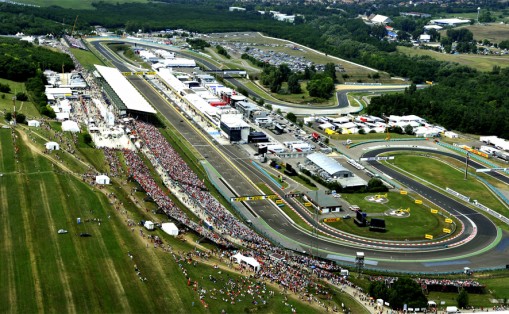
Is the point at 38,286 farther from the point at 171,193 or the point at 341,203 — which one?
the point at 341,203

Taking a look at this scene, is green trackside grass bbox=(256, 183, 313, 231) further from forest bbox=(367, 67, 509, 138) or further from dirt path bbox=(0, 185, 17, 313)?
forest bbox=(367, 67, 509, 138)

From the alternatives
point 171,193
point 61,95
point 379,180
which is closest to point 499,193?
point 379,180

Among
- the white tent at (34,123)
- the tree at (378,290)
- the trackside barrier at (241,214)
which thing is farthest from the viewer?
the white tent at (34,123)

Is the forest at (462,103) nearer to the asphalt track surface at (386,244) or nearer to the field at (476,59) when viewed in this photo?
the field at (476,59)

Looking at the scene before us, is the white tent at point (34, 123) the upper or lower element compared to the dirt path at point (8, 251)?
lower

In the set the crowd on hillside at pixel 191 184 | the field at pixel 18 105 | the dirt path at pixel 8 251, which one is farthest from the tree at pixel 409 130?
the dirt path at pixel 8 251

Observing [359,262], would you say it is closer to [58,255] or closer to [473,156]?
[58,255]
